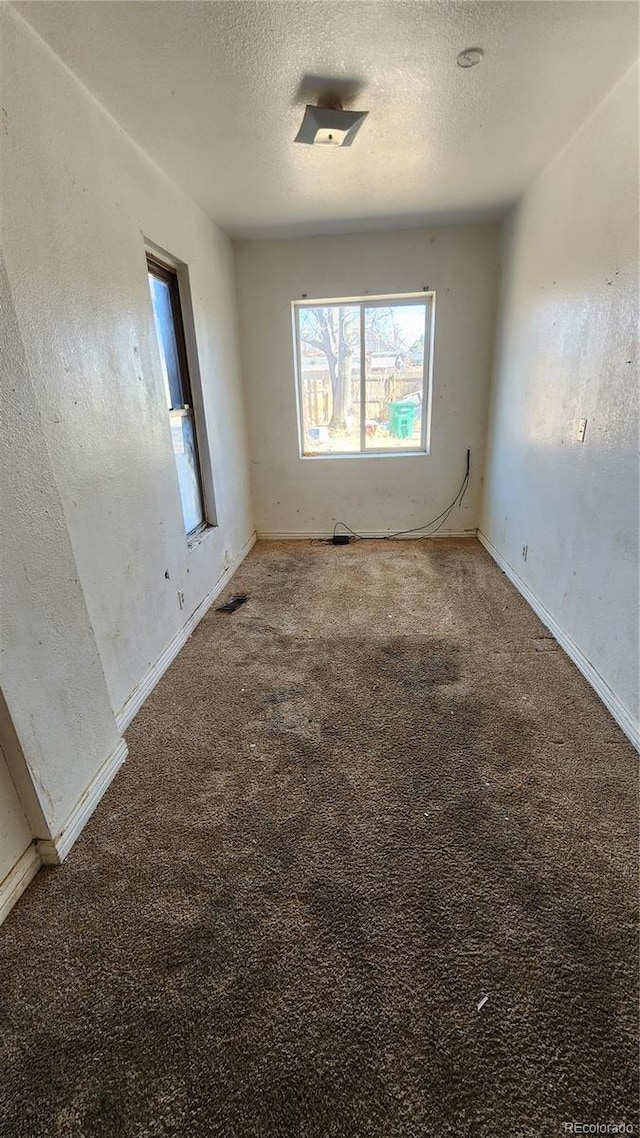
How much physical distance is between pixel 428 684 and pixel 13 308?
84.1 inches

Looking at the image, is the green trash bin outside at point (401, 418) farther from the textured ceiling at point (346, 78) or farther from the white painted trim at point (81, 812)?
the white painted trim at point (81, 812)

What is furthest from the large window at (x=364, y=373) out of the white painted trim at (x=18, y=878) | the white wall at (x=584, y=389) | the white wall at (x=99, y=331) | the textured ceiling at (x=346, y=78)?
the white painted trim at (x=18, y=878)

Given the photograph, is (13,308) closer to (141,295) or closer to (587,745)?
(141,295)

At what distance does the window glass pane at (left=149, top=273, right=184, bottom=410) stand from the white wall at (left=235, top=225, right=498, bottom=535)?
1235 mm

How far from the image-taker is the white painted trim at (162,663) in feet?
6.62

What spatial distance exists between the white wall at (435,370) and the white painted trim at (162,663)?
4.31 feet

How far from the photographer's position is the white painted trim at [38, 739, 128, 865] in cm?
140

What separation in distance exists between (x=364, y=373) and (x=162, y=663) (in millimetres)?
3108

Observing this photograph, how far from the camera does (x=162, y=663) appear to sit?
7.84ft

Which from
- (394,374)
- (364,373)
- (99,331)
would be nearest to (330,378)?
(364,373)

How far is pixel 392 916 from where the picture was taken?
1237mm

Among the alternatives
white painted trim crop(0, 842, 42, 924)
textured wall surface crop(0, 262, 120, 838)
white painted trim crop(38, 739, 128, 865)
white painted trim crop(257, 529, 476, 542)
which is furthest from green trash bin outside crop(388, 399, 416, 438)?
white painted trim crop(0, 842, 42, 924)

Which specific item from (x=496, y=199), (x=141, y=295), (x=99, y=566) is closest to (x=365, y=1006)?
(x=99, y=566)

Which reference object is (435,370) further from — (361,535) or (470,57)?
(470,57)
